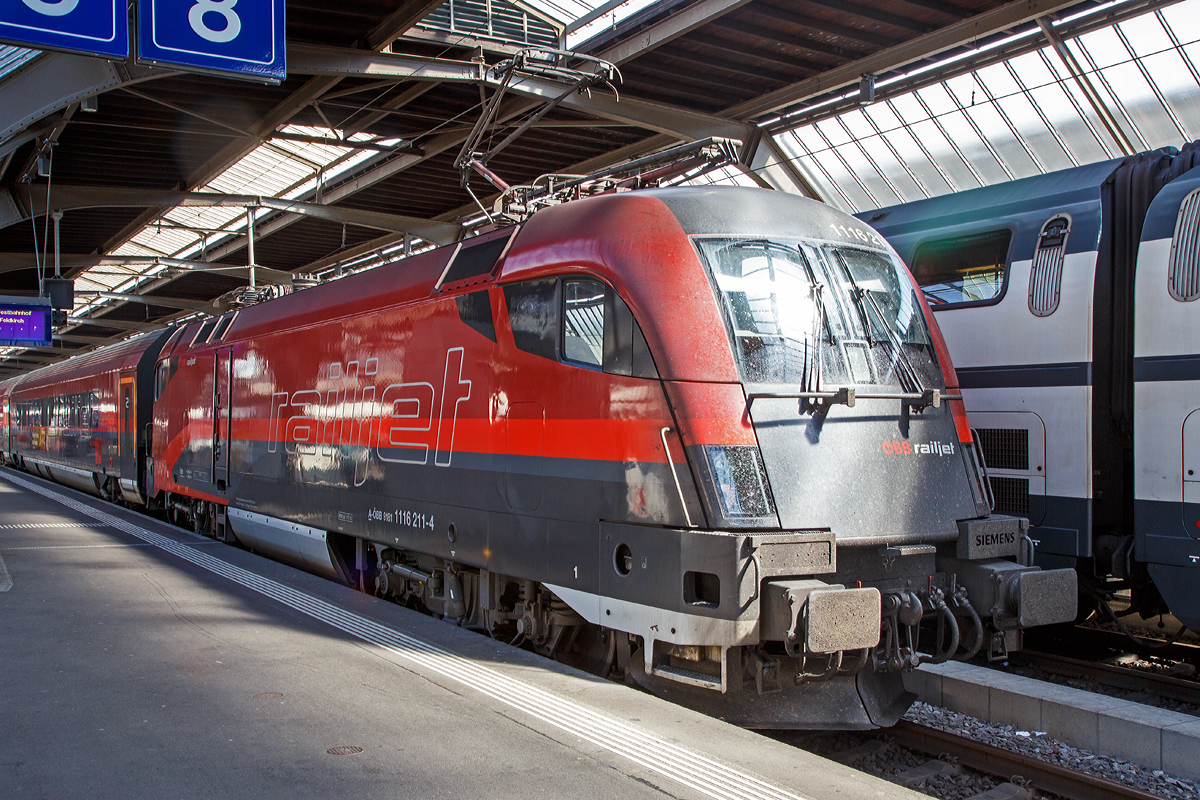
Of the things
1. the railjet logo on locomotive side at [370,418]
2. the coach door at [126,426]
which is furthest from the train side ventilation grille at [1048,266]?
the coach door at [126,426]

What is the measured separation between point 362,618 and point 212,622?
3.51 ft

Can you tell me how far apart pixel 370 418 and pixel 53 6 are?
3.81 metres

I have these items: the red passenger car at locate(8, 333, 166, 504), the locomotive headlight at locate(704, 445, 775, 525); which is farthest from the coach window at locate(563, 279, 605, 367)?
the red passenger car at locate(8, 333, 166, 504)

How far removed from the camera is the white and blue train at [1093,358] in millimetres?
6914

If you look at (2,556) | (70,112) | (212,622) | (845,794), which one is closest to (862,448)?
(845,794)

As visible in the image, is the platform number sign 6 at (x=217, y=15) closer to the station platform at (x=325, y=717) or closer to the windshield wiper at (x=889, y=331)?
the station platform at (x=325, y=717)

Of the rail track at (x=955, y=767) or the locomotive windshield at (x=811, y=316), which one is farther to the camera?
the locomotive windshield at (x=811, y=316)

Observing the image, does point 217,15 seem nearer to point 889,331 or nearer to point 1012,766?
point 889,331

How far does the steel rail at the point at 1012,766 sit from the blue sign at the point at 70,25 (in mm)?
7348

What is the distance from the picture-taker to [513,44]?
53.0ft

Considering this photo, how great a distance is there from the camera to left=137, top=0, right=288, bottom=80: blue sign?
691cm

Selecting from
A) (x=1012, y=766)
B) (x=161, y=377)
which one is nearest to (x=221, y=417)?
(x=161, y=377)

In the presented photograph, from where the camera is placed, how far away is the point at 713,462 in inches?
198

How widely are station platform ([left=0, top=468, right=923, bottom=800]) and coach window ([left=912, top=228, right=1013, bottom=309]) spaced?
5274mm
